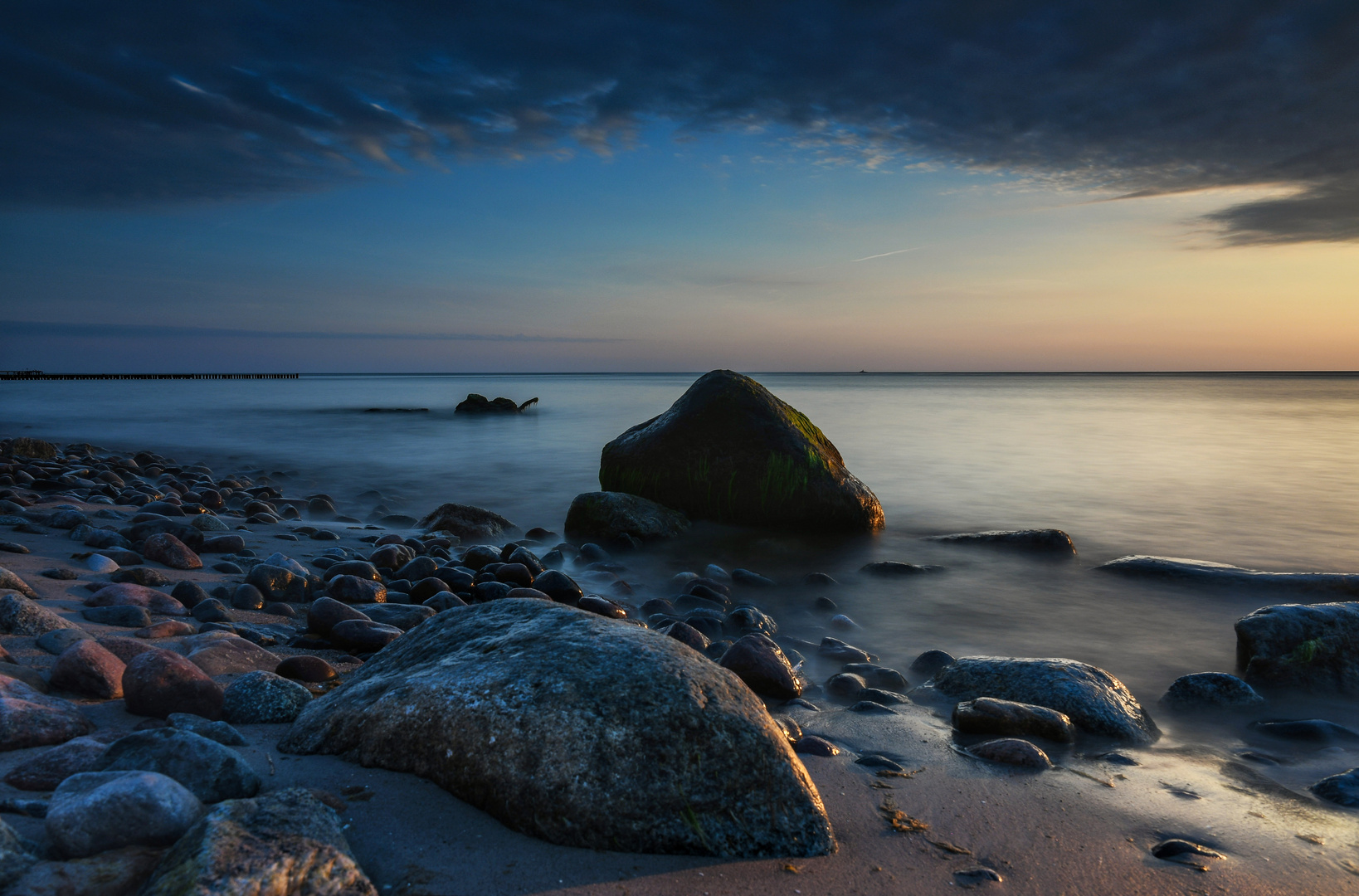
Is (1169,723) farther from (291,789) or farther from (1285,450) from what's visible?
(1285,450)

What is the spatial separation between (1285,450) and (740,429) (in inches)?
661

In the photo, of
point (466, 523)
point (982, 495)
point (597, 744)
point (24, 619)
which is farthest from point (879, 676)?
point (982, 495)

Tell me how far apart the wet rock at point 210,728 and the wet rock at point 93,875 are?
2.55ft

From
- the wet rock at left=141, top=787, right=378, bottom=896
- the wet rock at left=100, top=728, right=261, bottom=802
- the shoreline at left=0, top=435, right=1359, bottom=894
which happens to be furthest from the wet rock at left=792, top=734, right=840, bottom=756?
the wet rock at left=100, top=728, right=261, bottom=802

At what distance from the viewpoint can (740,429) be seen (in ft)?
28.7

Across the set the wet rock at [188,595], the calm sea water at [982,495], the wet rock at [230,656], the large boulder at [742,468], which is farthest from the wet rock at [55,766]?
the large boulder at [742,468]

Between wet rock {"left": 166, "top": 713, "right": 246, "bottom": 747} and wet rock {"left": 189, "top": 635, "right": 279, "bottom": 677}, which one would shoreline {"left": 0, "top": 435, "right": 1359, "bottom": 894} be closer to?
wet rock {"left": 166, "top": 713, "right": 246, "bottom": 747}

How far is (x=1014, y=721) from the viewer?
3533 millimetres

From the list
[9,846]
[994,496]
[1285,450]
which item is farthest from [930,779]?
[1285,450]

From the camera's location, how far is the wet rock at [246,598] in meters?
4.83

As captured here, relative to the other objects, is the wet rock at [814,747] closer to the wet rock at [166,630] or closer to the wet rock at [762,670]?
the wet rock at [762,670]

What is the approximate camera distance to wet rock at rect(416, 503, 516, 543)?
27.3 feet

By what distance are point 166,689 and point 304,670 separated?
77 centimetres

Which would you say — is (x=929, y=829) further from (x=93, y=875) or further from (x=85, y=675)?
(x=85, y=675)
